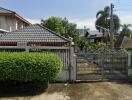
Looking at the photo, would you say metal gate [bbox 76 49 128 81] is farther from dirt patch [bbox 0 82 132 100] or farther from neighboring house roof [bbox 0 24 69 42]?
neighboring house roof [bbox 0 24 69 42]

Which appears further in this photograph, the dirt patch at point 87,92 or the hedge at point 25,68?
the hedge at point 25,68

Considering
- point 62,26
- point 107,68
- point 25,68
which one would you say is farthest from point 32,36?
point 62,26

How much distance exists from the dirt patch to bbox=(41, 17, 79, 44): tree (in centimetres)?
3495

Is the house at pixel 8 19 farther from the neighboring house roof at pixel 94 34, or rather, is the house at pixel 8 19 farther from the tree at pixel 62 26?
the neighboring house roof at pixel 94 34

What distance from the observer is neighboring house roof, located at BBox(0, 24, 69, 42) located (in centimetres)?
1967

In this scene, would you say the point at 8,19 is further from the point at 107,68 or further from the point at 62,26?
the point at 62,26

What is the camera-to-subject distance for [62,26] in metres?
55.2

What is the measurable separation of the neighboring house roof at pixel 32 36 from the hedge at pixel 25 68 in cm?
456

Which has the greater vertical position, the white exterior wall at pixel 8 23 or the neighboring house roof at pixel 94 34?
the white exterior wall at pixel 8 23

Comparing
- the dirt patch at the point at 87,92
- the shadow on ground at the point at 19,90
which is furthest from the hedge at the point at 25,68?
the dirt patch at the point at 87,92

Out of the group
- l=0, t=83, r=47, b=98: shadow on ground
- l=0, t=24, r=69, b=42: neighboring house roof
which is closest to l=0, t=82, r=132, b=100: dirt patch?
l=0, t=83, r=47, b=98: shadow on ground

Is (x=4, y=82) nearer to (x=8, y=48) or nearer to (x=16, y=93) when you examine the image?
(x=16, y=93)

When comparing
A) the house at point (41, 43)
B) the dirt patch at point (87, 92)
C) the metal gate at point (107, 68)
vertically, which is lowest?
the dirt patch at point (87, 92)

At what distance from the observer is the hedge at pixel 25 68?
1473 cm
